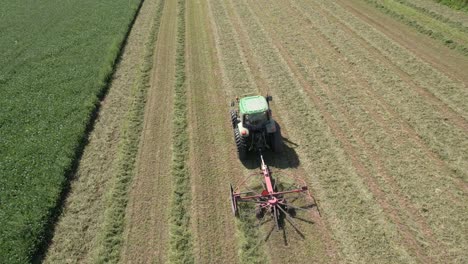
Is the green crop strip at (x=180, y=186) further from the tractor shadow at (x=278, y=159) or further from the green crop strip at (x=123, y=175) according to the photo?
the tractor shadow at (x=278, y=159)

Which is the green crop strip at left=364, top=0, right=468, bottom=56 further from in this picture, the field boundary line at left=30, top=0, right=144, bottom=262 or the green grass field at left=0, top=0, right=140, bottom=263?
the green grass field at left=0, top=0, right=140, bottom=263

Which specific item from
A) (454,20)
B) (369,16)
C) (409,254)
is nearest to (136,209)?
(409,254)

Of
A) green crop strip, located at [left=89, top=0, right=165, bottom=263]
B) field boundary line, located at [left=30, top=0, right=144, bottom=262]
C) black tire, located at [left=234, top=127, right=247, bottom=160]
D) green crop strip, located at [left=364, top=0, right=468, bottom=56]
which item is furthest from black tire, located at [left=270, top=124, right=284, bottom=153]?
green crop strip, located at [left=364, top=0, right=468, bottom=56]

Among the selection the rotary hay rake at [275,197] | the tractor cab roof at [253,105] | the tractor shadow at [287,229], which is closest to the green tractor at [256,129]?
the tractor cab roof at [253,105]

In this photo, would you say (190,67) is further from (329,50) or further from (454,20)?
(454,20)

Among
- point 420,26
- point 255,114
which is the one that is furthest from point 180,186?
point 420,26

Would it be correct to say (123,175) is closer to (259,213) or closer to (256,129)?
(256,129)

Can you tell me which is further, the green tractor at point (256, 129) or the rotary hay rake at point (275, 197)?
the green tractor at point (256, 129)
